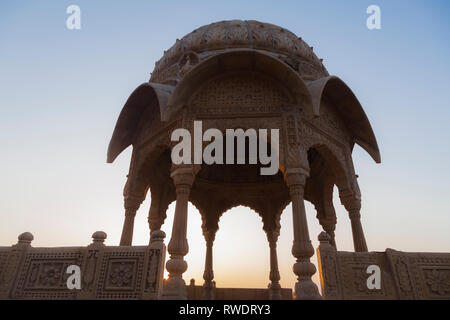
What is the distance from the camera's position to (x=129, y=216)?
934 centimetres

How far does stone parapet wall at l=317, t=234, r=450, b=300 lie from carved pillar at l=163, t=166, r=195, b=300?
3081 millimetres

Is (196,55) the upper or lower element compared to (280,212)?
upper

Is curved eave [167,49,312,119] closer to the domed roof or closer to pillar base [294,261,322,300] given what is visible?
the domed roof

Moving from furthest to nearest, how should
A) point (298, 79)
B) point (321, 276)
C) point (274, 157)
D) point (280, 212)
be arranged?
point (280, 212) → point (274, 157) → point (298, 79) → point (321, 276)

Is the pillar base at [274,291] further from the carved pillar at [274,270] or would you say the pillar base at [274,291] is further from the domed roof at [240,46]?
the domed roof at [240,46]

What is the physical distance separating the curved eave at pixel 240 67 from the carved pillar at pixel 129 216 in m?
3.25

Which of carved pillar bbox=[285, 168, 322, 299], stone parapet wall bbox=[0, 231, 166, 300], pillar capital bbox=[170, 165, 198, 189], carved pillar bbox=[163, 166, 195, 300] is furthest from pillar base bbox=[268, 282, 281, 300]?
stone parapet wall bbox=[0, 231, 166, 300]

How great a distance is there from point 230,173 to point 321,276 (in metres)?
9.12

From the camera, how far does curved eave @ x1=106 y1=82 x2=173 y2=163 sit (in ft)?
30.8

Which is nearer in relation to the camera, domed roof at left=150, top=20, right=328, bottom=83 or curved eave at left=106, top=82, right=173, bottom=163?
curved eave at left=106, top=82, right=173, bottom=163

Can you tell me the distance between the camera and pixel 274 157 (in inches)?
341
